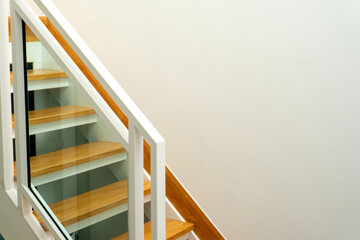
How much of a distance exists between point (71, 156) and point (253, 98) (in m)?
1.09

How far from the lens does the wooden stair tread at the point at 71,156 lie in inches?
66.4

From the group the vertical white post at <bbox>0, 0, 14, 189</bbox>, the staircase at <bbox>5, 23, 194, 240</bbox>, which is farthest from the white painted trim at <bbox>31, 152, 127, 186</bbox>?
the vertical white post at <bbox>0, 0, 14, 189</bbox>

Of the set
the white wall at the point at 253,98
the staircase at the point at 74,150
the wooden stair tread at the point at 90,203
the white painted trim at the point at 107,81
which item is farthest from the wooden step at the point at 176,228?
the white painted trim at the point at 107,81

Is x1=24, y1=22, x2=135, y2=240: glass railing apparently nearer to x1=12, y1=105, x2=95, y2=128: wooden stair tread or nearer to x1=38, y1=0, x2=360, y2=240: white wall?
x1=12, y1=105, x2=95, y2=128: wooden stair tread

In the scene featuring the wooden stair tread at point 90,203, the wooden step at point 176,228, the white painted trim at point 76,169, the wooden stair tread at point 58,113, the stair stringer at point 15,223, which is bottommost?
the wooden step at point 176,228

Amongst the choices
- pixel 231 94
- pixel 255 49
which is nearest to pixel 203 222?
pixel 231 94

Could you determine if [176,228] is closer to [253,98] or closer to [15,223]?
[253,98]

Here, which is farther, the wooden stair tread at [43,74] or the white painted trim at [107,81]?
the wooden stair tread at [43,74]

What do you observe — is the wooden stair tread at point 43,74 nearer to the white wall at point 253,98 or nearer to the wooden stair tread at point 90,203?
the wooden stair tread at point 90,203

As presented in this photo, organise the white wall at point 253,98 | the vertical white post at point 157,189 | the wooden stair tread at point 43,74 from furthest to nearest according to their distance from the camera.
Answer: the white wall at point 253,98 < the wooden stair tread at point 43,74 < the vertical white post at point 157,189

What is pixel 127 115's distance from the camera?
64.4 inches

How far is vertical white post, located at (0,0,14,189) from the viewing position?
189cm

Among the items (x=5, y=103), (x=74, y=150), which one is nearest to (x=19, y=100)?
(x=5, y=103)

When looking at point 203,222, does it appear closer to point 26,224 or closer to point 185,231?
point 185,231
